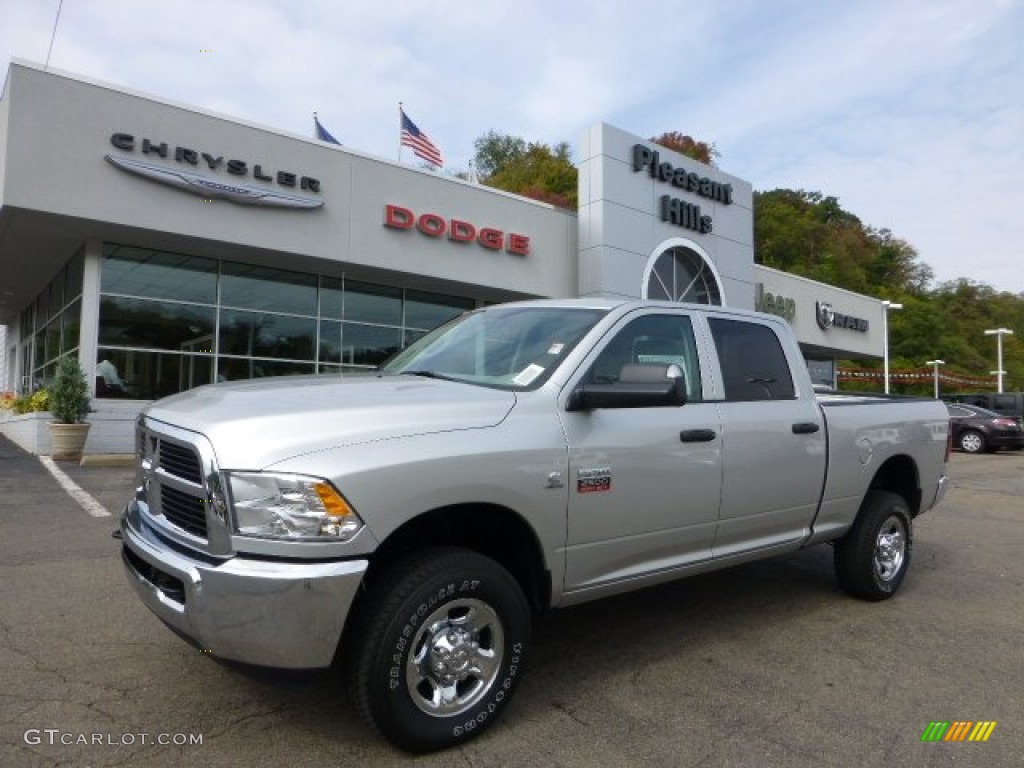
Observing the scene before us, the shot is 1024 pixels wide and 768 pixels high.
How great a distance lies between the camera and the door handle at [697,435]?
370 centimetres

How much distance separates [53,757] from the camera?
2723 mm

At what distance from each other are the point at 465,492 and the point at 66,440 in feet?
39.2

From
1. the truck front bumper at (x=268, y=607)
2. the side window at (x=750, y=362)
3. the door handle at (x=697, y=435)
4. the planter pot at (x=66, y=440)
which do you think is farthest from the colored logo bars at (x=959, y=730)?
the planter pot at (x=66, y=440)

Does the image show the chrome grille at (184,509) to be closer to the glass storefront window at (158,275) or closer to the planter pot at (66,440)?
the planter pot at (66,440)

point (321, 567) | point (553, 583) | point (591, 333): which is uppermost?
point (591, 333)

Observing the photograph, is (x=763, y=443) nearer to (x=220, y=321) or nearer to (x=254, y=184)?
(x=254, y=184)

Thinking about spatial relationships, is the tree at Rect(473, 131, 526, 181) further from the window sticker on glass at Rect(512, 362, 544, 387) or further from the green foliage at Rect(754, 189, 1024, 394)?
the window sticker on glass at Rect(512, 362, 544, 387)

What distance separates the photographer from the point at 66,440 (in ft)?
40.4

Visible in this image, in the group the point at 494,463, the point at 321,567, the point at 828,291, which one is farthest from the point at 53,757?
the point at 828,291

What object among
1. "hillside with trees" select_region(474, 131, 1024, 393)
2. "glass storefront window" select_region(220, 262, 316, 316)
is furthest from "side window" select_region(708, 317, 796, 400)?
"hillside with trees" select_region(474, 131, 1024, 393)

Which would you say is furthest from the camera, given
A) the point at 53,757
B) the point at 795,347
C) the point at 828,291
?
the point at 828,291

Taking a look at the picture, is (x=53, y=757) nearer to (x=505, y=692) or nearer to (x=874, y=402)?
(x=505, y=692)

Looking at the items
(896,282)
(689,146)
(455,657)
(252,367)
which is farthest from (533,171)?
(455,657)

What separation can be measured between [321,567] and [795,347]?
139 inches
